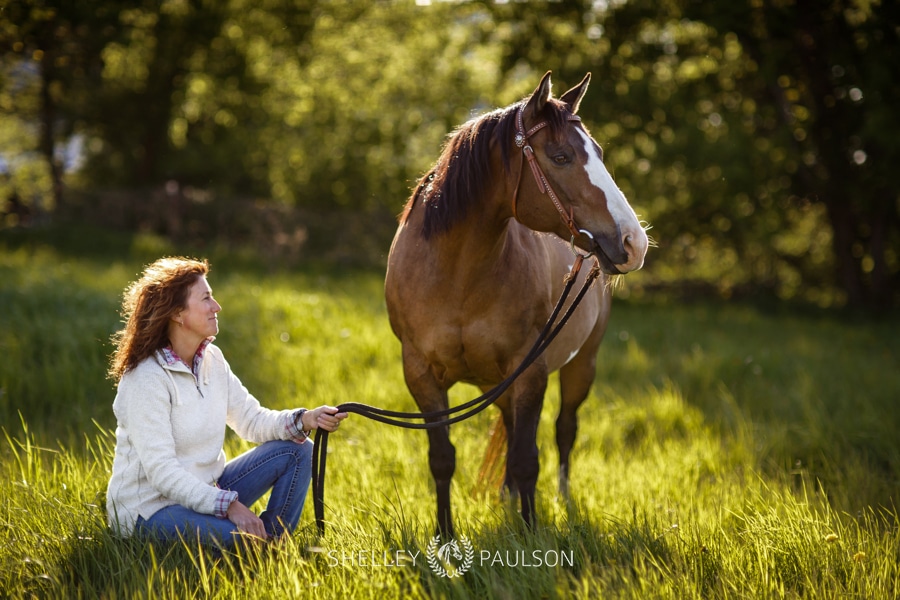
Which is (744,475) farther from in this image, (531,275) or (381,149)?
(381,149)

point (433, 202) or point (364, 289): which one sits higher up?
point (433, 202)

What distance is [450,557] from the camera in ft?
9.68

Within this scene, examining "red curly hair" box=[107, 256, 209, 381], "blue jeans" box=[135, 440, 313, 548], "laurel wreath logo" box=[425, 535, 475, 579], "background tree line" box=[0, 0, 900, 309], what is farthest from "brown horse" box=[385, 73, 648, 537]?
"background tree line" box=[0, 0, 900, 309]

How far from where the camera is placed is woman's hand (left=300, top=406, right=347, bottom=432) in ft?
10.4

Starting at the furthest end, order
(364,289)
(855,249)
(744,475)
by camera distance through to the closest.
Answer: (855,249)
(364,289)
(744,475)

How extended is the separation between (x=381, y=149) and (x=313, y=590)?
15.8m

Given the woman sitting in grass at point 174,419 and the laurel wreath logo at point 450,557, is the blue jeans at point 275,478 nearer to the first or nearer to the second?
the woman sitting in grass at point 174,419

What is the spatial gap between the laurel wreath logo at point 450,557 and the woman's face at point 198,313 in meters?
1.21

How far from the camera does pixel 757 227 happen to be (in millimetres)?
12719

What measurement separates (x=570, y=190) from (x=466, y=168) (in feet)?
1.72

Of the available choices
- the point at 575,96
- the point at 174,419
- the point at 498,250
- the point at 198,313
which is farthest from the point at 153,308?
the point at 575,96

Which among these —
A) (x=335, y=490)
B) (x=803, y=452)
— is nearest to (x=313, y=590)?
(x=335, y=490)

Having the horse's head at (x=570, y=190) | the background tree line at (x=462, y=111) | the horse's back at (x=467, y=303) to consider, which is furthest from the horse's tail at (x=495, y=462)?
the background tree line at (x=462, y=111)

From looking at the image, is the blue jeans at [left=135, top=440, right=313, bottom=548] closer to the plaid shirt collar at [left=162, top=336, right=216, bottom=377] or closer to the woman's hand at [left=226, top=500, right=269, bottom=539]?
the woman's hand at [left=226, top=500, right=269, bottom=539]
